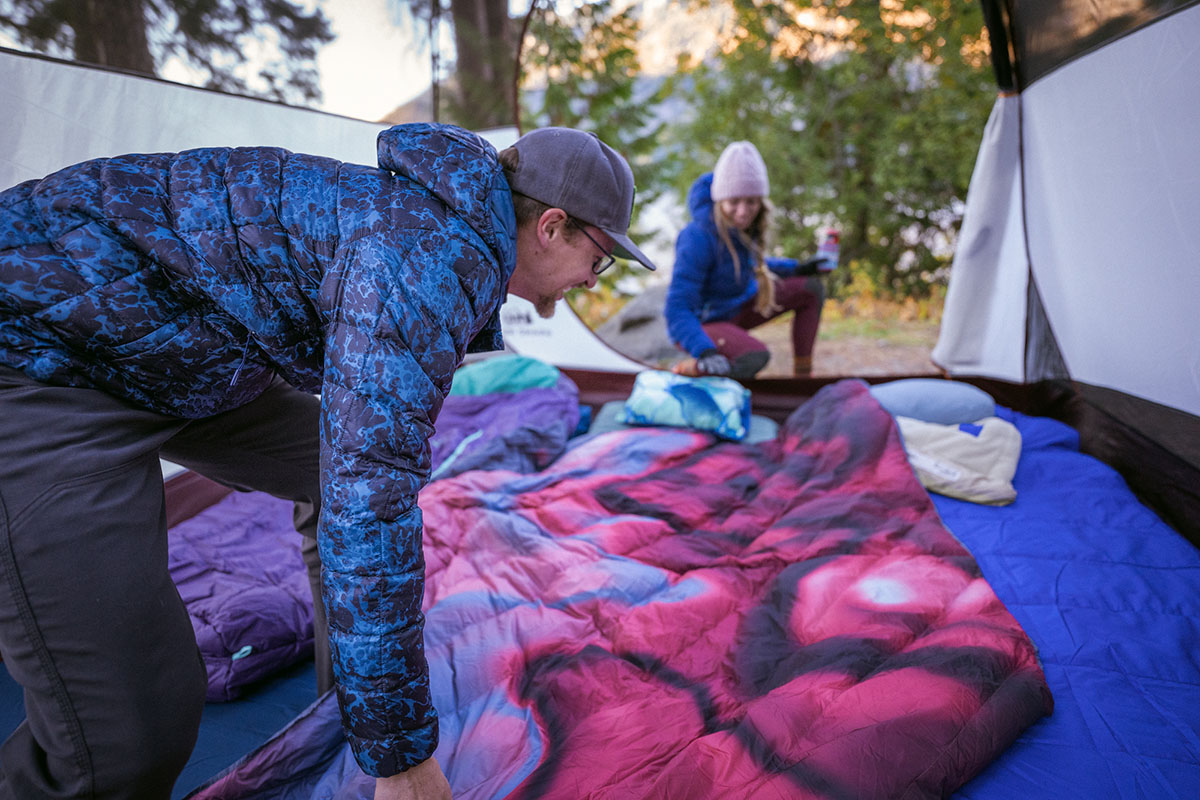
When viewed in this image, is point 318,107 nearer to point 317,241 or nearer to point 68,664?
point 317,241

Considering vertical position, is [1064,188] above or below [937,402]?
above

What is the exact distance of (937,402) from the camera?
2379 mm

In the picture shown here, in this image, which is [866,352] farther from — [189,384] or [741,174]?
[189,384]

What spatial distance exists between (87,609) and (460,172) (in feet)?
2.12

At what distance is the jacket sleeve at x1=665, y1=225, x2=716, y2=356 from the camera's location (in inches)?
111

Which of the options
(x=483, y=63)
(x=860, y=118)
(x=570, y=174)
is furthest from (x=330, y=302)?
(x=860, y=118)

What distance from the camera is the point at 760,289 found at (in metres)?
3.00

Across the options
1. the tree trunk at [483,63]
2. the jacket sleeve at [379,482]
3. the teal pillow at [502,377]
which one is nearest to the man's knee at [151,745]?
the jacket sleeve at [379,482]

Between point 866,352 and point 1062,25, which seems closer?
point 1062,25

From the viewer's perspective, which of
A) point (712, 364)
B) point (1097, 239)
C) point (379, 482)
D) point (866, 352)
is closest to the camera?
point (379, 482)

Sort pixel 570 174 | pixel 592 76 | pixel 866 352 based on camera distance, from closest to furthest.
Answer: pixel 570 174 < pixel 866 352 < pixel 592 76

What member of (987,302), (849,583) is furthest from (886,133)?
(849,583)

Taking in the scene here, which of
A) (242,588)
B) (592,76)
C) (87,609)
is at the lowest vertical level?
(242,588)

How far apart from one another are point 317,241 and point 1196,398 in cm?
205
